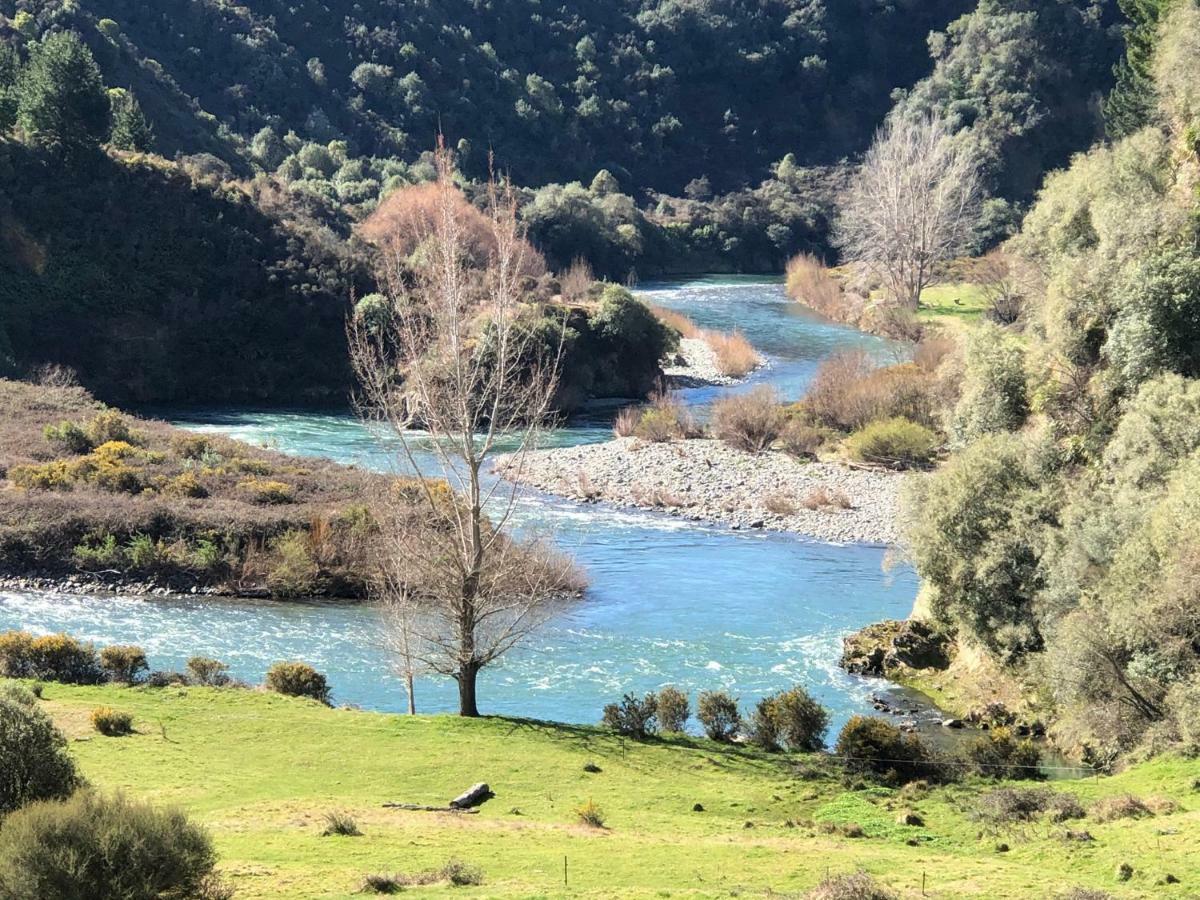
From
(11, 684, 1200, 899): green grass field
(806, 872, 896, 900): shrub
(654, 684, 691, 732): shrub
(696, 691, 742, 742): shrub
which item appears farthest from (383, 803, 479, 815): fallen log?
(806, 872, 896, 900): shrub

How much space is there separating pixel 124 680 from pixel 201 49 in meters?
101

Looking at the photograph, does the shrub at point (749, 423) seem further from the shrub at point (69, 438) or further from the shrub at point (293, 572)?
the shrub at point (69, 438)

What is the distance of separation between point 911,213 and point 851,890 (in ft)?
266

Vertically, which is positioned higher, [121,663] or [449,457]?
[449,457]

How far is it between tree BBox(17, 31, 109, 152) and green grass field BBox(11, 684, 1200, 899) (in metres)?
55.1

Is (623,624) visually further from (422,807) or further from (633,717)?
(422,807)

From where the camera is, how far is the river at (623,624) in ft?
103

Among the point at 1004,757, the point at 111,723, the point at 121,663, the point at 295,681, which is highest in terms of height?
the point at 121,663

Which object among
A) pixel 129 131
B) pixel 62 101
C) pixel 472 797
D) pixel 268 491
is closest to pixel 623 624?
pixel 268 491

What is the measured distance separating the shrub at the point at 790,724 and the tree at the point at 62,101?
61.4 meters

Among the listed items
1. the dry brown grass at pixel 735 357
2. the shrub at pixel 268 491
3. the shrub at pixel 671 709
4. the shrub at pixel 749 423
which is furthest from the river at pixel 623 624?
the dry brown grass at pixel 735 357

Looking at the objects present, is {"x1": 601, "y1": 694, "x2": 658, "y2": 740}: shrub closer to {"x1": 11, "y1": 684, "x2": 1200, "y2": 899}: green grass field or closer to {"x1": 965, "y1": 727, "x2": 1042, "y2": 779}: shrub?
{"x1": 11, "y1": 684, "x2": 1200, "y2": 899}: green grass field

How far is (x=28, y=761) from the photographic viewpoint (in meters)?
15.8

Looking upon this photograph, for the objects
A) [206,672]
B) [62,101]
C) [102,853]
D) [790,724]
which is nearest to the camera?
[102,853]
